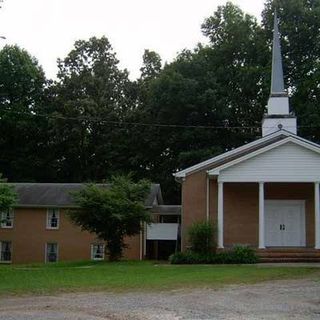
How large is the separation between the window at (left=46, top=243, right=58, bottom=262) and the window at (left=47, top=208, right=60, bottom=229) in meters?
1.22

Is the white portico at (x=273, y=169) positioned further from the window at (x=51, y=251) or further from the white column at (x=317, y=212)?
the window at (x=51, y=251)

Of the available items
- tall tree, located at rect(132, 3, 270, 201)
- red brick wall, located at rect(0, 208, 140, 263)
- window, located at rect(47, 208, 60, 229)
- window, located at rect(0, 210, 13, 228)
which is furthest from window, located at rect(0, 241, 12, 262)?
tall tree, located at rect(132, 3, 270, 201)

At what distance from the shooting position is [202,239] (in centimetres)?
2861

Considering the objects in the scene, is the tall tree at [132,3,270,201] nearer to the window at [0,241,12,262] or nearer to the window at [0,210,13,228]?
the window at [0,210,13,228]

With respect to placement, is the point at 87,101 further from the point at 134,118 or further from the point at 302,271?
the point at 302,271

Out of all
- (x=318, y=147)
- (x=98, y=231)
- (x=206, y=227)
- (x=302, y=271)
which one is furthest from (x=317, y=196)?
(x=98, y=231)

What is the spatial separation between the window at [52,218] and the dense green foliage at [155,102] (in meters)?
10.9

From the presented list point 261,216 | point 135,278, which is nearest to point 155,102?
point 261,216

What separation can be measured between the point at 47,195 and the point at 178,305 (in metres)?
30.5

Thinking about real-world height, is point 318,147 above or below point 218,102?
below

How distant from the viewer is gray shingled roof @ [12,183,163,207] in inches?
1619

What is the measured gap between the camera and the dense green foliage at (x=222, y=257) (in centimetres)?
2719

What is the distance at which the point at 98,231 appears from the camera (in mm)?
30453

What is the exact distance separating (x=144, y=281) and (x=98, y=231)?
39.3ft
